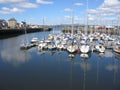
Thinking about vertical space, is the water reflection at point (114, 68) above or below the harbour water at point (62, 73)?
below

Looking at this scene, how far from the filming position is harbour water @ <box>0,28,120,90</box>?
23.6 meters

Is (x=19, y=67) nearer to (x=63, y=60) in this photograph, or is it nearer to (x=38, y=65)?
(x=38, y=65)

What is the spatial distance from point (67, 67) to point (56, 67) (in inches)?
56.9

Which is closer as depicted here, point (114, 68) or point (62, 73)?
point (62, 73)

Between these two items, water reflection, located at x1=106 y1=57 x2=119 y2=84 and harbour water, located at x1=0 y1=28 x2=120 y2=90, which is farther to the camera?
water reflection, located at x1=106 y1=57 x2=119 y2=84

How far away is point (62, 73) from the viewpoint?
2900 cm

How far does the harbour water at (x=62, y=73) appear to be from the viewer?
23.6 meters

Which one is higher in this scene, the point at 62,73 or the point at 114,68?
the point at 62,73

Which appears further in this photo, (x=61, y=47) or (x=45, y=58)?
(x=61, y=47)

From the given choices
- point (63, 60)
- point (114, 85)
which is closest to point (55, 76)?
point (114, 85)

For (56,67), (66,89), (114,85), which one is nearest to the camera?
(66,89)

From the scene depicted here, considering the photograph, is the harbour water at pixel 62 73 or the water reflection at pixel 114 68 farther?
the water reflection at pixel 114 68

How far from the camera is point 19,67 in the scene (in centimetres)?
3225

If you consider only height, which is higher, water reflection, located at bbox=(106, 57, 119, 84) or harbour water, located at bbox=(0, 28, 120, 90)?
harbour water, located at bbox=(0, 28, 120, 90)
